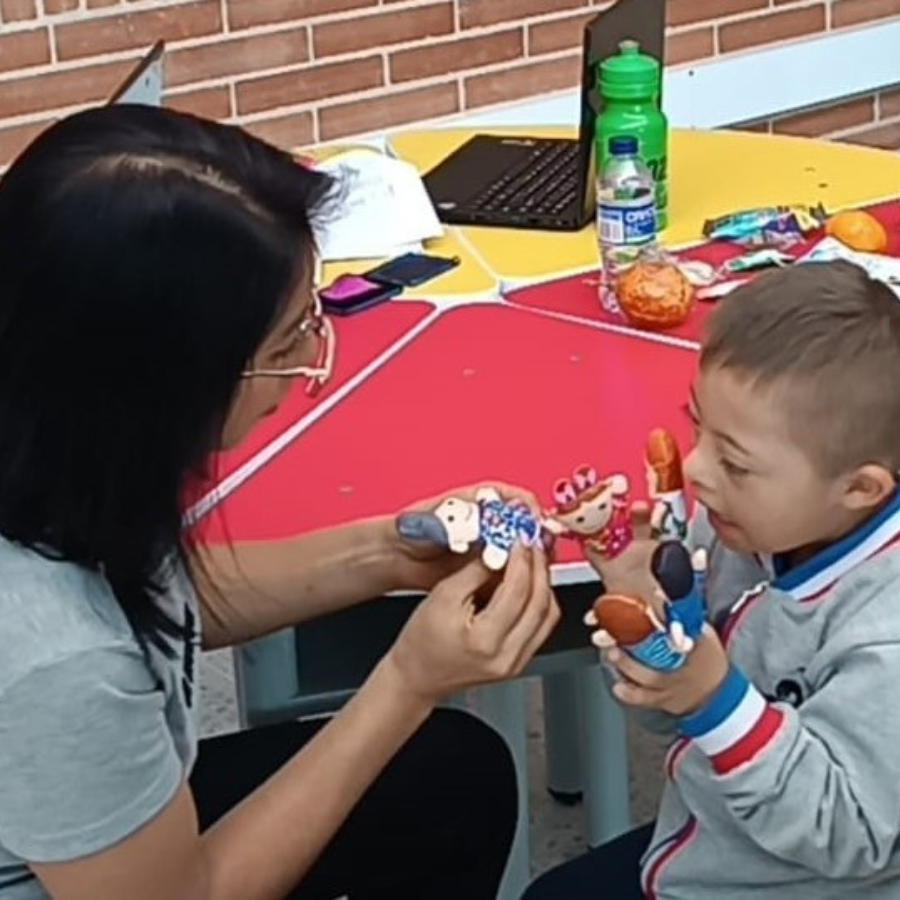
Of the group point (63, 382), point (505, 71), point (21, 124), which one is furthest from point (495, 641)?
point (505, 71)

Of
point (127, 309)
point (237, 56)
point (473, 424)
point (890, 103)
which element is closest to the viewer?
point (127, 309)

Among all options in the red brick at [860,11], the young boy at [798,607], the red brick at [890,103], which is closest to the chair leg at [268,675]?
→ the young boy at [798,607]

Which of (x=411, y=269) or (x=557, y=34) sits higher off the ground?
(x=411, y=269)

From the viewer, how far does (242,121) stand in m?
3.36

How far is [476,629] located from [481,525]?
10cm

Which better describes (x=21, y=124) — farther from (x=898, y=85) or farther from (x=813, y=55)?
(x=898, y=85)

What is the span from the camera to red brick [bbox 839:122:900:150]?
4035mm

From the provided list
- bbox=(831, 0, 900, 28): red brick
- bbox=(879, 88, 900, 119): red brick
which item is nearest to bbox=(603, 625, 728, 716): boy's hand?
bbox=(831, 0, 900, 28): red brick

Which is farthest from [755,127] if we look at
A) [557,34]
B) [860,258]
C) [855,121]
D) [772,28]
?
[860,258]

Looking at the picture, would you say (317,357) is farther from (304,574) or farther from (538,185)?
(538,185)

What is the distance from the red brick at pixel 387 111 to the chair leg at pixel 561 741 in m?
1.18

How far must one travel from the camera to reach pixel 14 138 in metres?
3.17

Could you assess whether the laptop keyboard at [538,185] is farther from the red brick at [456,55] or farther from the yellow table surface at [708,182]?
the red brick at [456,55]

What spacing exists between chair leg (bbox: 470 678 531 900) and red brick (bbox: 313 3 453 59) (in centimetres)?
150
